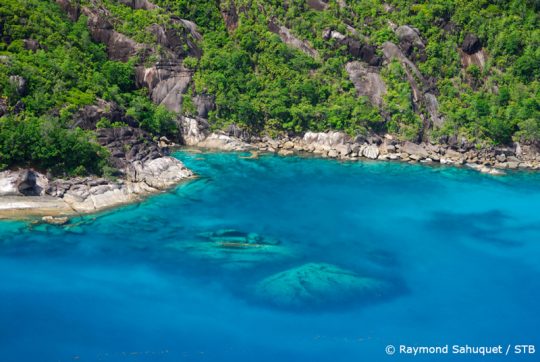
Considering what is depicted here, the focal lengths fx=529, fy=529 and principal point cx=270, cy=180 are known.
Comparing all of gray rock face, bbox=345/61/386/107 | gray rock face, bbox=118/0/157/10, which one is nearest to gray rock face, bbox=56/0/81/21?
gray rock face, bbox=118/0/157/10

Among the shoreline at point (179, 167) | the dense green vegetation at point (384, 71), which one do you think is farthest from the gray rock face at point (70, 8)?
the shoreline at point (179, 167)

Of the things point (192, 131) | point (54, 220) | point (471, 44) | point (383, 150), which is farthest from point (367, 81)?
point (54, 220)

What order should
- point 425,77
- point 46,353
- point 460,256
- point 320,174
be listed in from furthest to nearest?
point 425,77 < point 320,174 < point 460,256 < point 46,353

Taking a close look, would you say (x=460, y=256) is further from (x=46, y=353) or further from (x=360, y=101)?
(x=360, y=101)

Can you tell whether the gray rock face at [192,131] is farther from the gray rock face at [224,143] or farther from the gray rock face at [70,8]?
the gray rock face at [70,8]

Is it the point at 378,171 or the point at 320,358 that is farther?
the point at 378,171

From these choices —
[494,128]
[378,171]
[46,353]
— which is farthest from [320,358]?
[494,128]

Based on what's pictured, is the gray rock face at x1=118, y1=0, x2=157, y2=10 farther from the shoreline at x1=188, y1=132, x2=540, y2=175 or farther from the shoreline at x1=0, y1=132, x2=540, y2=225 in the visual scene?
the shoreline at x1=188, y1=132, x2=540, y2=175
